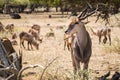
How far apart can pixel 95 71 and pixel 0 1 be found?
48.1m

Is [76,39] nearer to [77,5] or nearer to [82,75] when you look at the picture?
[82,75]

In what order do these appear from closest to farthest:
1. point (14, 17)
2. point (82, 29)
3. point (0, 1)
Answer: point (82, 29) < point (14, 17) < point (0, 1)

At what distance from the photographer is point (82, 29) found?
9.30 metres

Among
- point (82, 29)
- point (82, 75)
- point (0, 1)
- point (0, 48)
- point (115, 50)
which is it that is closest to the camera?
point (0, 48)

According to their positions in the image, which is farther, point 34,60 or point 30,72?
point 34,60

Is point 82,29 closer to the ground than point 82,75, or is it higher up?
higher up

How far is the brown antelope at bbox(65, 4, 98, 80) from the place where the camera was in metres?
9.22

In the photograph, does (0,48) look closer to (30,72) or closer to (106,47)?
(30,72)

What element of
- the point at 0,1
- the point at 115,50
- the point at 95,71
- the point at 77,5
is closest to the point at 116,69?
the point at 95,71

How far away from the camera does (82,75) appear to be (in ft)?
27.0

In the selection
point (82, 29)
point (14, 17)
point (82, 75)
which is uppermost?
point (82, 29)

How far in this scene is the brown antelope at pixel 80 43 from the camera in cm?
922

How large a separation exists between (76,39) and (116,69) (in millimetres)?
2632

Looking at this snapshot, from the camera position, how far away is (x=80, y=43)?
943 cm
